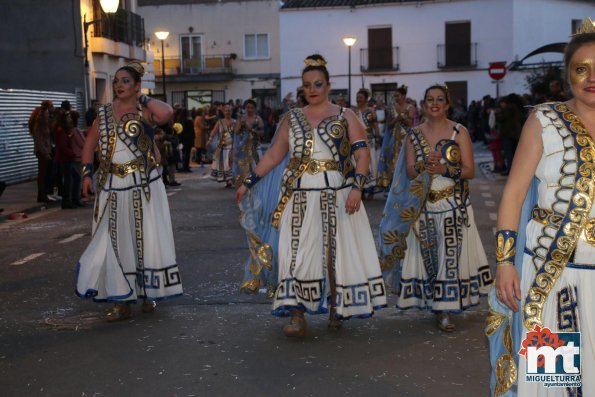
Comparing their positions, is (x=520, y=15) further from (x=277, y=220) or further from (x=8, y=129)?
(x=277, y=220)

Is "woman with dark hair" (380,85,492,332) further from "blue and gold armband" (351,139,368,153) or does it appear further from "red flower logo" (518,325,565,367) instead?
"red flower logo" (518,325,565,367)

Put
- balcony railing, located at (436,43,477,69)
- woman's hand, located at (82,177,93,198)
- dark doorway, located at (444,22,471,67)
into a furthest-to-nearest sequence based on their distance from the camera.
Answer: dark doorway, located at (444,22,471,67) < balcony railing, located at (436,43,477,69) < woman's hand, located at (82,177,93,198)

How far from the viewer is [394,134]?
1659cm

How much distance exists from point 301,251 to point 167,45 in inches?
2008

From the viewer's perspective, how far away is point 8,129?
22.8 metres

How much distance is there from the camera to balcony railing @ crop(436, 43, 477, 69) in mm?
49281

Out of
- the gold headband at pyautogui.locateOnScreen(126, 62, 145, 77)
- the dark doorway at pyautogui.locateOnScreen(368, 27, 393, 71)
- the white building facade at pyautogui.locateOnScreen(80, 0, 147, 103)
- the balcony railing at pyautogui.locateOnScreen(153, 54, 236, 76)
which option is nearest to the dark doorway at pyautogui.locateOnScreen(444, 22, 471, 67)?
the dark doorway at pyautogui.locateOnScreen(368, 27, 393, 71)

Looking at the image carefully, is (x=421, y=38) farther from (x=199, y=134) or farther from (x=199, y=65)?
(x=199, y=134)

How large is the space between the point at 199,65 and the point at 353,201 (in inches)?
1987

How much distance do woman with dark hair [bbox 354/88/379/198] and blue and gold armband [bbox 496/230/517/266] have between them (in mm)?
11723

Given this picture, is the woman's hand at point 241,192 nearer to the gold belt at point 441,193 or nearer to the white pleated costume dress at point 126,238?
the white pleated costume dress at point 126,238

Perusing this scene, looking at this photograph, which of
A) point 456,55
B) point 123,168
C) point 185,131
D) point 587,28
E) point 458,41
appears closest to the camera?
point 587,28

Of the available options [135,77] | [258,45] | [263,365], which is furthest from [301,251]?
[258,45]

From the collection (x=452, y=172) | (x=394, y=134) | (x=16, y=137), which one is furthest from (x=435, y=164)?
(x=16, y=137)
